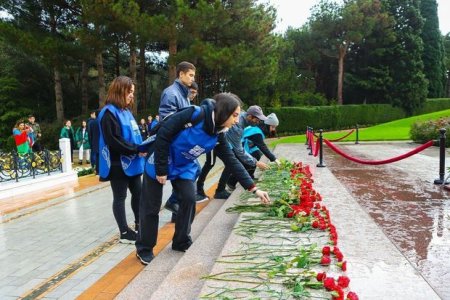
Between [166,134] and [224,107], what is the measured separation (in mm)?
491

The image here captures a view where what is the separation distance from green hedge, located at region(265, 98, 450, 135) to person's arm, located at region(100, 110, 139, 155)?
80.0ft

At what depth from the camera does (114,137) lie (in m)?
4.05

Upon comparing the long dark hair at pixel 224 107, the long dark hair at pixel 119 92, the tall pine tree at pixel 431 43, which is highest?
the tall pine tree at pixel 431 43

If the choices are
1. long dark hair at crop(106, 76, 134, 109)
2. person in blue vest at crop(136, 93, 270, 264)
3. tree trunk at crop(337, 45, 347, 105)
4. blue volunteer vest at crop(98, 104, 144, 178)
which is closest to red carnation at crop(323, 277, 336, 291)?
person in blue vest at crop(136, 93, 270, 264)

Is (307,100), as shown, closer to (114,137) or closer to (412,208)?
(412,208)

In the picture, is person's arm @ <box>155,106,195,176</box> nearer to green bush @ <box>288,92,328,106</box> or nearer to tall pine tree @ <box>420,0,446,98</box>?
green bush @ <box>288,92,328,106</box>

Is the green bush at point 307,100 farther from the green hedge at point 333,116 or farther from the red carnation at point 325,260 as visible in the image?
the red carnation at point 325,260

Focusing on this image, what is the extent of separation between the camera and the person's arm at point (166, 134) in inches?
123

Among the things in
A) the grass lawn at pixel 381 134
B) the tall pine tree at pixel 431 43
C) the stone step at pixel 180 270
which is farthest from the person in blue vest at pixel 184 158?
the tall pine tree at pixel 431 43

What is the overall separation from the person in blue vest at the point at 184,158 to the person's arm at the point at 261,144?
227cm

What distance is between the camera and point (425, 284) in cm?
270

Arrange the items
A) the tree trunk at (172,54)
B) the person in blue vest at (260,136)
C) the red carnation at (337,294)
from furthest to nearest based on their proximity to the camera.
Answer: the tree trunk at (172,54)
the person in blue vest at (260,136)
the red carnation at (337,294)

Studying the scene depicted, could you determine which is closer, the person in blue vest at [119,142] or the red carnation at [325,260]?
the red carnation at [325,260]

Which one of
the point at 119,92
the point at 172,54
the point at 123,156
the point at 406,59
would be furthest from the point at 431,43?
the point at 123,156
